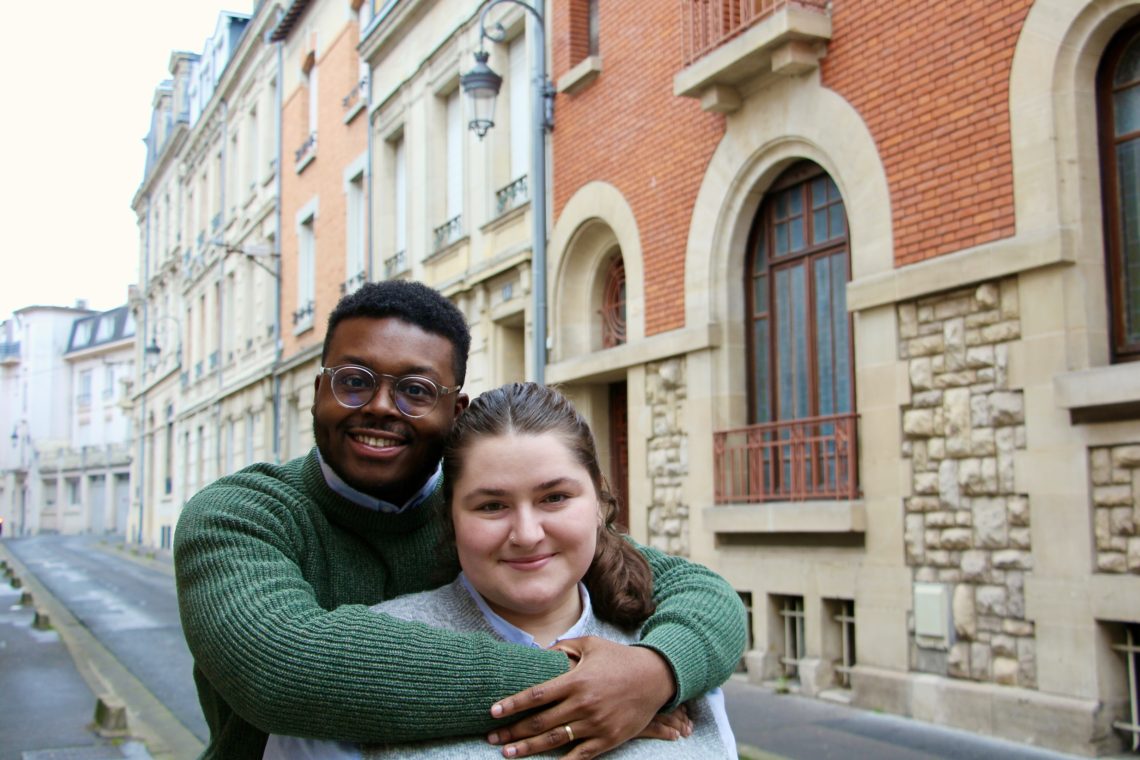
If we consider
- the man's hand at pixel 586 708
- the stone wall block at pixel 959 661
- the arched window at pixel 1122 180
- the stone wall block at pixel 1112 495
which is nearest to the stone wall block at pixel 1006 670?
the stone wall block at pixel 959 661

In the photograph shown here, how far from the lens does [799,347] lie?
1073 cm

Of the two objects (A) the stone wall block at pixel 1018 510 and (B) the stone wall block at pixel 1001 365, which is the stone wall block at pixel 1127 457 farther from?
(B) the stone wall block at pixel 1001 365

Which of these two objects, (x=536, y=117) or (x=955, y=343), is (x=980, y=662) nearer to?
(x=955, y=343)

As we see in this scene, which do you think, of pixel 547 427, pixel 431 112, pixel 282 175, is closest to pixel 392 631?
pixel 547 427

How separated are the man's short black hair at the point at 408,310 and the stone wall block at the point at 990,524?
6.39 meters

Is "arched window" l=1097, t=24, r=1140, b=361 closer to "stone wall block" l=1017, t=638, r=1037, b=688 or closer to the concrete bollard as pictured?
Answer: "stone wall block" l=1017, t=638, r=1037, b=688

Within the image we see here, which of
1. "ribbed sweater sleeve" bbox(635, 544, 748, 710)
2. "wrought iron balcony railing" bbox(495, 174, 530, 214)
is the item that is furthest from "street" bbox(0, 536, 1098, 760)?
"wrought iron balcony railing" bbox(495, 174, 530, 214)

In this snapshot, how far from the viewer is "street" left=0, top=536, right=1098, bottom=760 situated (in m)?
7.87

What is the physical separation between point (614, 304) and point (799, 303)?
3.66 metres

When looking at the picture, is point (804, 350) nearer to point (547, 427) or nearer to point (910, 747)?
point (910, 747)

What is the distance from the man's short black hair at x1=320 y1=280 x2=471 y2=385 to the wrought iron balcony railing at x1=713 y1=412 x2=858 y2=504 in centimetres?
742

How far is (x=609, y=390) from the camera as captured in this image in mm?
14016

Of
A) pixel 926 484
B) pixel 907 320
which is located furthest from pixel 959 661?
pixel 907 320

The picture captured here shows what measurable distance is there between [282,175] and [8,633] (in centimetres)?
1513
